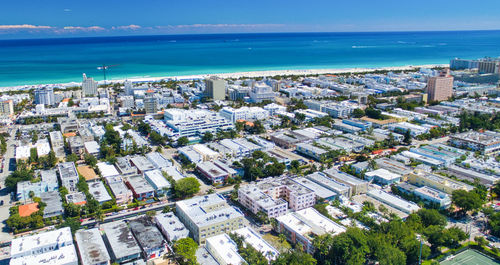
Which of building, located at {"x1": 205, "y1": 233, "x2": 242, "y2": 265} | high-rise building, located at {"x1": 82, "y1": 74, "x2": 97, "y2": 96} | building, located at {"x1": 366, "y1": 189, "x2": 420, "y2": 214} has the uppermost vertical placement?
high-rise building, located at {"x1": 82, "y1": 74, "x2": 97, "y2": 96}

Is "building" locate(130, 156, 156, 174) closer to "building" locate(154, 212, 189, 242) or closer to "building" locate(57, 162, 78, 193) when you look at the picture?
"building" locate(57, 162, 78, 193)

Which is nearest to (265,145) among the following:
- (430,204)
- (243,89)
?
(430,204)

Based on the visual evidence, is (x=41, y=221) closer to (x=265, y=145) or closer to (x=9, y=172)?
(x=9, y=172)

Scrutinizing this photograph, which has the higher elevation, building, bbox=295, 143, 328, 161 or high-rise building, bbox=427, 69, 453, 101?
high-rise building, bbox=427, 69, 453, 101

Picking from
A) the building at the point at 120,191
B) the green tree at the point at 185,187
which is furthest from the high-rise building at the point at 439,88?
the building at the point at 120,191

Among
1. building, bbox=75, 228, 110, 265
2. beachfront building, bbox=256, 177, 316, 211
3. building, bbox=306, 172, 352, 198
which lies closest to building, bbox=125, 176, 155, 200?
building, bbox=75, 228, 110, 265

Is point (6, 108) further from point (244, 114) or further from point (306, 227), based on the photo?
point (306, 227)

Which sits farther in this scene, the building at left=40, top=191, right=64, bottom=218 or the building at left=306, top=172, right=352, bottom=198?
the building at left=306, top=172, right=352, bottom=198
